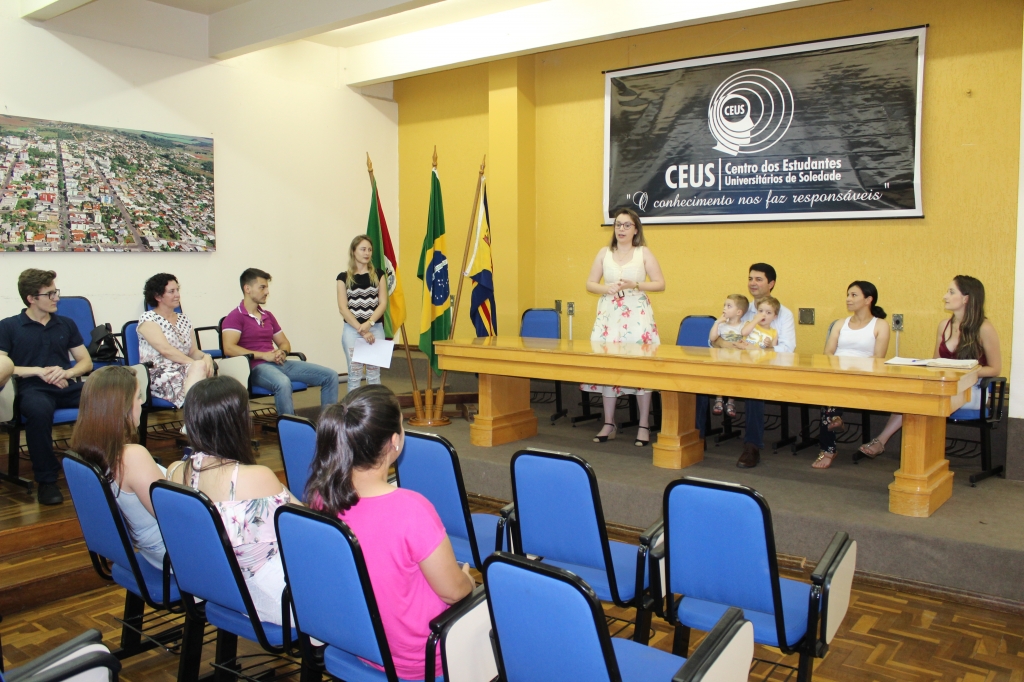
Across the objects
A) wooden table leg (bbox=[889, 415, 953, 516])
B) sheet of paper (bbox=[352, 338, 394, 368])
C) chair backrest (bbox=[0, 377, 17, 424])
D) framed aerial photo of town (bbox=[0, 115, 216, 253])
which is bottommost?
wooden table leg (bbox=[889, 415, 953, 516])

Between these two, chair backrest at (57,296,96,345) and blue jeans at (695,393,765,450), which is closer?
blue jeans at (695,393,765,450)

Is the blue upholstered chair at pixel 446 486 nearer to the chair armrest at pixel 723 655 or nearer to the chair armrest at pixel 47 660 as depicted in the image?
the chair armrest at pixel 723 655

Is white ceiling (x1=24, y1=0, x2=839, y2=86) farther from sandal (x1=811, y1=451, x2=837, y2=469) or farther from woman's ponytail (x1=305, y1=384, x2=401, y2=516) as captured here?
woman's ponytail (x1=305, y1=384, x2=401, y2=516)

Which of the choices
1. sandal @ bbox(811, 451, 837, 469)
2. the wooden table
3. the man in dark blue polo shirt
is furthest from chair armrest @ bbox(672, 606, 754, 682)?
the man in dark blue polo shirt

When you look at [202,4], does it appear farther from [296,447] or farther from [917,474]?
[917,474]

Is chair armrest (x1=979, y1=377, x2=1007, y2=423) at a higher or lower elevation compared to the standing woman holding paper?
lower

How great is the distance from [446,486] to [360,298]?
3210mm

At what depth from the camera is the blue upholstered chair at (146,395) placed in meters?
4.42

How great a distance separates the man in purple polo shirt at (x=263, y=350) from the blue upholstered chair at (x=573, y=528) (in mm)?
2929

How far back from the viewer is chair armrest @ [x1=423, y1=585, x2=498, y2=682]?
1729 millimetres

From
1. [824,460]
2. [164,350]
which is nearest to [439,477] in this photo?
[824,460]

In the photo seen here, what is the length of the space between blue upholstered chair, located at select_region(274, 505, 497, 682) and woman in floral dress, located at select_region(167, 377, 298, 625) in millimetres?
282

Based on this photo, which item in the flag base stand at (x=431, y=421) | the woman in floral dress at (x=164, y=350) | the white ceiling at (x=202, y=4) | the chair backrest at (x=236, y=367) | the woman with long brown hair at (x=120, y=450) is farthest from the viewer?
the white ceiling at (x=202, y=4)

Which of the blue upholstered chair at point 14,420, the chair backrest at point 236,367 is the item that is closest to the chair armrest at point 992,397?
the chair backrest at point 236,367
